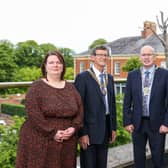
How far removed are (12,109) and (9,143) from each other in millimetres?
377

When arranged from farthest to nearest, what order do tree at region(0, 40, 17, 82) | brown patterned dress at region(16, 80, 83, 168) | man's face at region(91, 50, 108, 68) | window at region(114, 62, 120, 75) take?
1. tree at region(0, 40, 17, 82)
2. window at region(114, 62, 120, 75)
3. man's face at region(91, 50, 108, 68)
4. brown patterned dress at region(16, 80, 83, 168)

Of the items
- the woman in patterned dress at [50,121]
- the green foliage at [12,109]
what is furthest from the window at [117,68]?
the woman in patterned dress at [50,121]

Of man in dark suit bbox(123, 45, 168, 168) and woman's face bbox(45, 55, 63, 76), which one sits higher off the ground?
woman's face bbox(45, 55, 63, 76)

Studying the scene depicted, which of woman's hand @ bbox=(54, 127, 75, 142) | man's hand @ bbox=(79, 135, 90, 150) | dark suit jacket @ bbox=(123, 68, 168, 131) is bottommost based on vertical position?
man's hand @ bbox=(79, 135, 90, 150)

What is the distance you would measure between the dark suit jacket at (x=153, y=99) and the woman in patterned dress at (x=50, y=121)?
2.56 feet

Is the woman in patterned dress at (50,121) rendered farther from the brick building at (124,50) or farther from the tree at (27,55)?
the tree at (27,55)

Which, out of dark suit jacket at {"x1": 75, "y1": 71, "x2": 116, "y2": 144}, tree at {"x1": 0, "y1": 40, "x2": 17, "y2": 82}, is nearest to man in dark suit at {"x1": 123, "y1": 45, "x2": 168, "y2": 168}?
dark suit jacket at {"x1": 75, "y1": 71, "x2": 116, "y2": 144}

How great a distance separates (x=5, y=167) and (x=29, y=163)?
88 centimetres

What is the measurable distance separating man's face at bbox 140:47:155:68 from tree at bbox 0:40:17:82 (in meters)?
49.1

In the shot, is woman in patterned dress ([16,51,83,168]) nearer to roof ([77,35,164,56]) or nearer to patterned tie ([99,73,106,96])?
patterned tie ([99,73,106,96])

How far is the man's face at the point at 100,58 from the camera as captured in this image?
3.40m

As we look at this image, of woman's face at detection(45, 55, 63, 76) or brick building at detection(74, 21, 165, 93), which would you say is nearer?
woman's face at detection(45, 55, 63, 76)

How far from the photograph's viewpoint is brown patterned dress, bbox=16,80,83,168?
9.88 feet

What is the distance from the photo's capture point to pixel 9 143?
13.1ft
